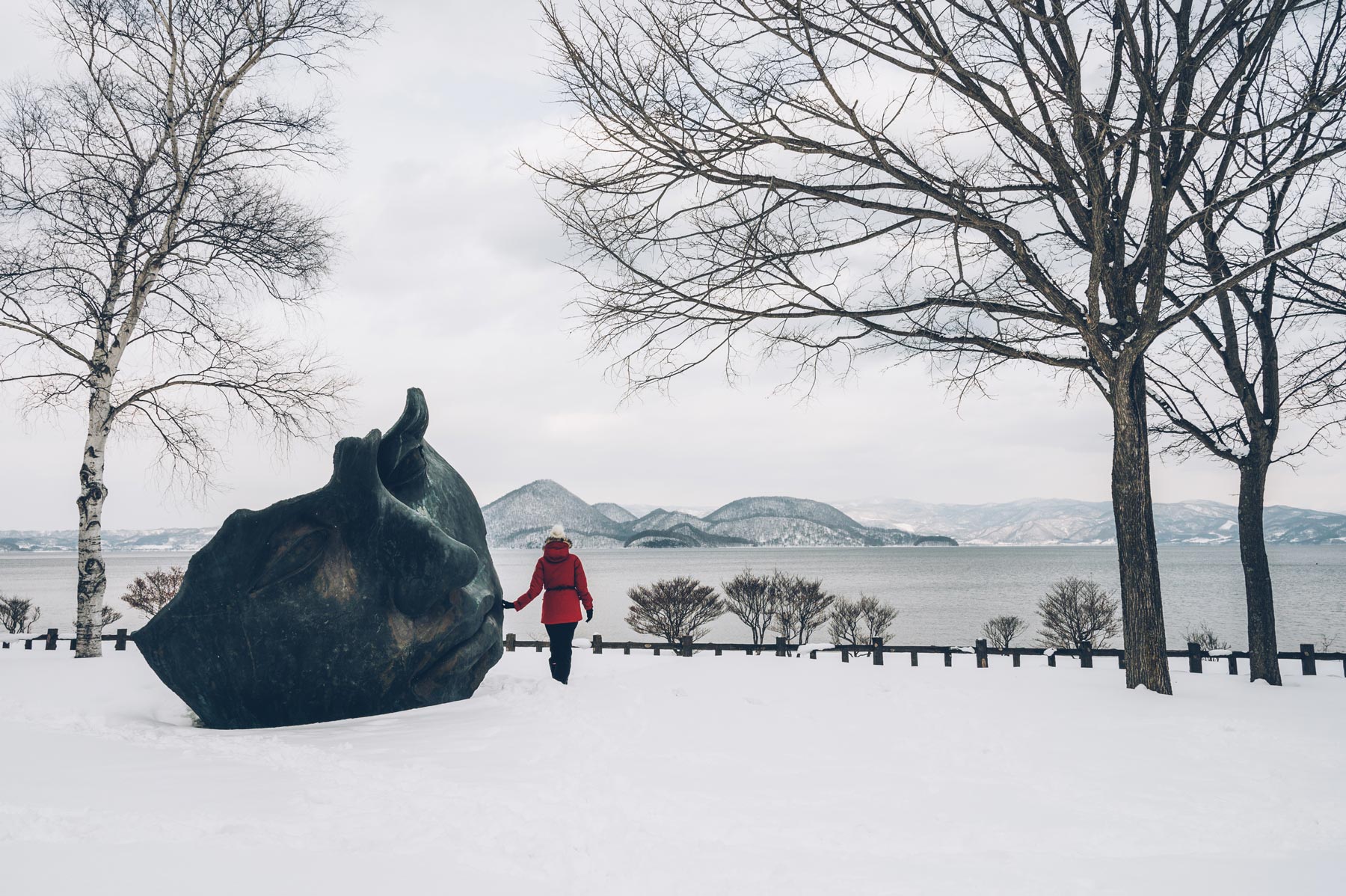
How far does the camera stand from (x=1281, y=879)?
11.6 feet

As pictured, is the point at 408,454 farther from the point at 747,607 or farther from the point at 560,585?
the point at 747,607

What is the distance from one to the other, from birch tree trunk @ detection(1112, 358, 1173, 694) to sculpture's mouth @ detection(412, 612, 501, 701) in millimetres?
6736

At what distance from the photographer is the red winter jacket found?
8.47 meters

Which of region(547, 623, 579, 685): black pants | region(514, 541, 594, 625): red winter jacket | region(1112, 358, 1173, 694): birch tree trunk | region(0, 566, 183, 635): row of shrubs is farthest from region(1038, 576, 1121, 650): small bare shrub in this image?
region(0, 566, 183, 635): row of shrubs

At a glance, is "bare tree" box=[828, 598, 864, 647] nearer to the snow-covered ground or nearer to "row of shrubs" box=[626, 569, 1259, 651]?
"row of shrubs" box=[626, 569, 1259, 651]

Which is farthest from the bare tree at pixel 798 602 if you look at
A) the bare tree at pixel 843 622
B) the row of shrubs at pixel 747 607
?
the bare tree at pixel 843 622

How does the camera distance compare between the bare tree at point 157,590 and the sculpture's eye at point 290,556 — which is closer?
the sculpture's eye at point 290,556

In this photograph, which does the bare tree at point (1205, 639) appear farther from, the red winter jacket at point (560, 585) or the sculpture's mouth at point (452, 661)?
the sculpture's mouth at point (452, 661)

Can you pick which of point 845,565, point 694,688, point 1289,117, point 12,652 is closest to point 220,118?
point 12,652

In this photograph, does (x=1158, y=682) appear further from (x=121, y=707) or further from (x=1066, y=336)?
(x=121, y=707)

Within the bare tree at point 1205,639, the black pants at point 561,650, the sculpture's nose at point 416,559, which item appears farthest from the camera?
the bare tree at point 1205,639

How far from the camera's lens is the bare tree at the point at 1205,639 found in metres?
29.7

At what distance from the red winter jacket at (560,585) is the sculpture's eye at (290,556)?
2.45 meters

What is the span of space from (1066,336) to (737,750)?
7.73 m
